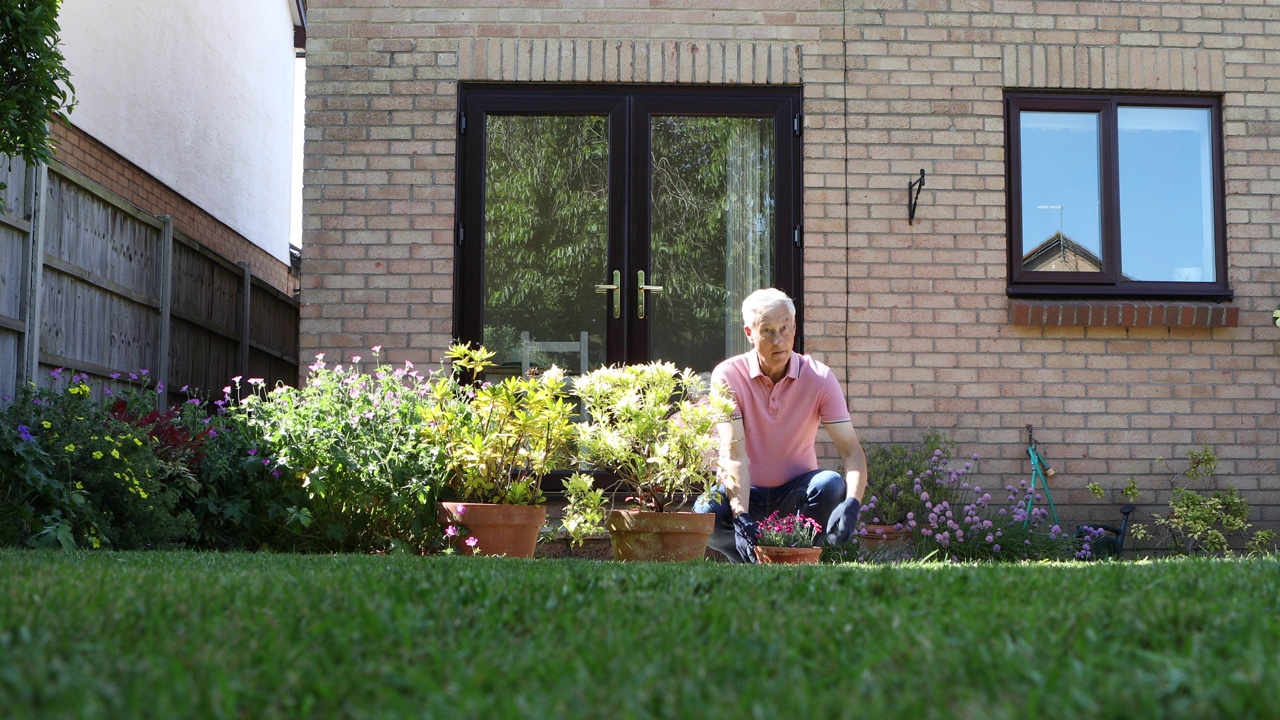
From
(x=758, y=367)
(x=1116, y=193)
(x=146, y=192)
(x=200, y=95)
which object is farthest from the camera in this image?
(x=200, y=95)

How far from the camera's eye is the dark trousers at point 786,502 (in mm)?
4688

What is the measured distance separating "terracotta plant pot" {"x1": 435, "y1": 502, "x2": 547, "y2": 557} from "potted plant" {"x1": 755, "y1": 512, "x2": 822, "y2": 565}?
0.96 meters

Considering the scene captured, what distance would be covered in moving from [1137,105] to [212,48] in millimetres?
7099

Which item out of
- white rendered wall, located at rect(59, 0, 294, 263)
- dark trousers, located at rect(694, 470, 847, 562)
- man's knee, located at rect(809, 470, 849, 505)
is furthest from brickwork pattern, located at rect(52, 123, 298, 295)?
man's knee, located at rect(809, 470, 849, 505)

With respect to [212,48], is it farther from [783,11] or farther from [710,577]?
[710,577]

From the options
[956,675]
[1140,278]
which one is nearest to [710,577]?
[956,675]

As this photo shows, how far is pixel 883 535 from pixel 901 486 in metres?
0.34

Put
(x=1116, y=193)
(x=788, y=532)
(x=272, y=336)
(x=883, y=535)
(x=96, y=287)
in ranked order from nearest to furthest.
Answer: (x=788, y=532), (x=883, y=535), (x=96, y=287), (x=1116, y=193), (x=272, y=336)

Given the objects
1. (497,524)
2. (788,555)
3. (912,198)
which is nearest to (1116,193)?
(912,198)

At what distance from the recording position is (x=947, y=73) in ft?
20.5

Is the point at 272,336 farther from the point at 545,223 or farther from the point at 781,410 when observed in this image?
the point at 781,410

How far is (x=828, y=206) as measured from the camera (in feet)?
20.2

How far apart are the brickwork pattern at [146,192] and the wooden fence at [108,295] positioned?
30.7 inches

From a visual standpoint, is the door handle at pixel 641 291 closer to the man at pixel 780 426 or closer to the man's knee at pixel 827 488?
the man at pixel 780 426
